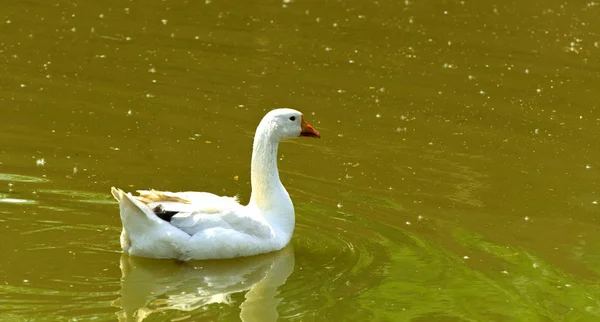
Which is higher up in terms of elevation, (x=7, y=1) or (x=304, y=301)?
(x=7, y=1)

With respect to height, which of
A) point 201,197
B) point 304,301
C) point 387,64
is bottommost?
point 304,301

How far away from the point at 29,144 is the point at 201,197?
3.35 metres

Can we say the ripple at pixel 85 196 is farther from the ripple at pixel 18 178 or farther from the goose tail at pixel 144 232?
the goose tail at pixel 144 232

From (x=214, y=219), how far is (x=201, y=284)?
0.69 metres

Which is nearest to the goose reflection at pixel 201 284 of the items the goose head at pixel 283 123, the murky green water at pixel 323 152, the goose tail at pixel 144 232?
the murky green water at pixel 323 152

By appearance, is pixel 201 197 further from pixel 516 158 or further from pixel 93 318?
pixel 516 158

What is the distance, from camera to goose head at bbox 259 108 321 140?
1057 cm

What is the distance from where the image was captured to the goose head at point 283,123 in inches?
416

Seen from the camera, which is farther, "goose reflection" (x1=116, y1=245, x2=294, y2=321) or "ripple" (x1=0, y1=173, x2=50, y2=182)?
"ripple" (x1=0, y1=173, x2=50, y2=182)

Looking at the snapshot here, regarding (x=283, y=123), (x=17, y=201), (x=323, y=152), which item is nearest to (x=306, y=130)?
(x=283, y=123)

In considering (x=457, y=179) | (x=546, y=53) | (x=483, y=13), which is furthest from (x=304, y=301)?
(x=483, y=13)

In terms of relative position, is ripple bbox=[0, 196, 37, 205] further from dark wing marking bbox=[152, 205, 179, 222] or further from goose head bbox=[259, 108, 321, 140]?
goose head bbox=[259, 108, 321, 140]

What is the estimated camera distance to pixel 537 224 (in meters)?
11.4

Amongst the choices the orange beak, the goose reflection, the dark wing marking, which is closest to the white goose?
the dark wing marking
